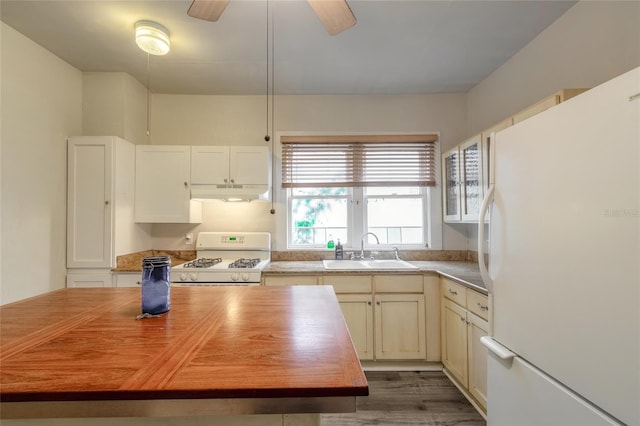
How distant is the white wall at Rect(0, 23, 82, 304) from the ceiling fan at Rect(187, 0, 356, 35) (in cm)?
165

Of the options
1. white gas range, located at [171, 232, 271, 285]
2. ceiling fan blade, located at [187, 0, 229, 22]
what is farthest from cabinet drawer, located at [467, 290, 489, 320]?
ceiling fan blade, located at [187, 0, 229, 22]

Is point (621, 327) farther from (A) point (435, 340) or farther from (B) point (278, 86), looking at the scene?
(B) point (278, 86)

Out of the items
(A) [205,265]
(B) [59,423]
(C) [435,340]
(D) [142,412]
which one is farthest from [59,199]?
(C) [435,340]

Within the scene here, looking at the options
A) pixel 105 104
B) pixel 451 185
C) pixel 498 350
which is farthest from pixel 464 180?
pixel 105 104

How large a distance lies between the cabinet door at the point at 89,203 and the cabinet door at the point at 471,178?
3.11m

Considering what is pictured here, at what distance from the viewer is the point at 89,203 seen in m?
2.37

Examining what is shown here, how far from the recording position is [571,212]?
0.94m

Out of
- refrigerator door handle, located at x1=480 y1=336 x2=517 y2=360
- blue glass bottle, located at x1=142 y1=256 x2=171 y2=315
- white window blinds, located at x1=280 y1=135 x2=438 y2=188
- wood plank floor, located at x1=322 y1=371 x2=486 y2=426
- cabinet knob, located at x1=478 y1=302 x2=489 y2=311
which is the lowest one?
wood plank floor, located at x1=322 y1=371 x2=486 y2=426

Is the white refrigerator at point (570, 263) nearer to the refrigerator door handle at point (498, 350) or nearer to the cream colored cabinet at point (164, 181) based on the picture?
the refrigerator door handle at point (498, 350)

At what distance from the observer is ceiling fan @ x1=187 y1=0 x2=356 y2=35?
132 cm

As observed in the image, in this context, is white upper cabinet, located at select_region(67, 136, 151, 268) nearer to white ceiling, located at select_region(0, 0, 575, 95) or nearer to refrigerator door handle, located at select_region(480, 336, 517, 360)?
white ceiling, located at select_region(0, 0, 575, 95)

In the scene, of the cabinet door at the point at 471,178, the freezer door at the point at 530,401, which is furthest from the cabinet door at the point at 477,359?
the cabinet door at the point at 471,178

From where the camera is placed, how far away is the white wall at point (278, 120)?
299cm

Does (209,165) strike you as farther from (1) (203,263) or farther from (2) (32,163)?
(2) (32,163)
